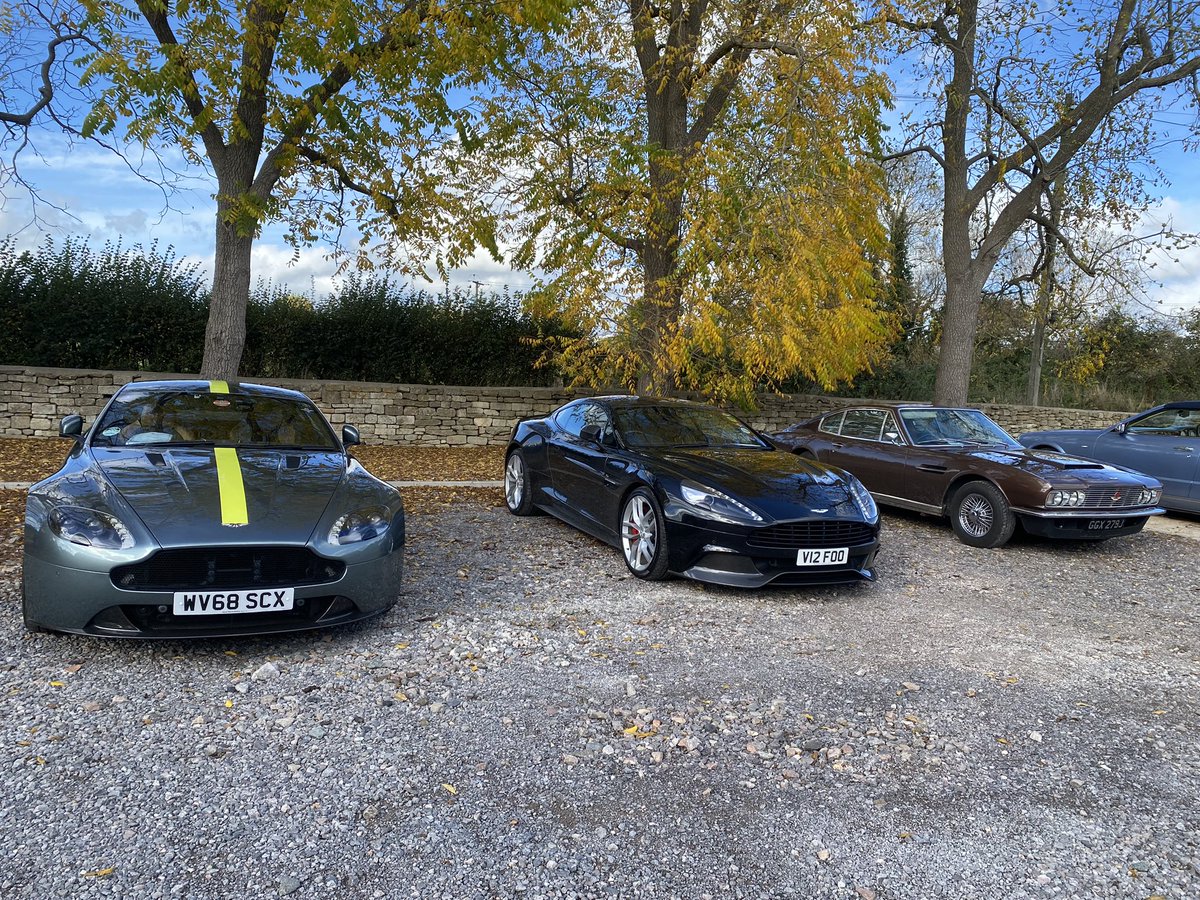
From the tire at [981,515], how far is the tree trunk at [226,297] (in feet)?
30.3

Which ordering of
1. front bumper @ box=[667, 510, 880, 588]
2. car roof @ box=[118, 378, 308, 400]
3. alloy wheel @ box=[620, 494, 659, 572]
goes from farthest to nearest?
alloy wheel @ box=[620, 494, 659, 572] < car roof @ box=[118, 378, 308, 400] < front bumper @ box=[667, 510, 880, 588]

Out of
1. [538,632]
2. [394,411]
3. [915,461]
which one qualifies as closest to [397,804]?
[538,632]

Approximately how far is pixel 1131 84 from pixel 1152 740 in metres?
15.2

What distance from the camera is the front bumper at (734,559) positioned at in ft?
17.1

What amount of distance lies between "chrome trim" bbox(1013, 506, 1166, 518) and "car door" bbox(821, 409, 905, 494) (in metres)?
1.50

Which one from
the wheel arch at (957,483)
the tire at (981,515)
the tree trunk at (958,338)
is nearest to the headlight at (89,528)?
the tire at (981,515)

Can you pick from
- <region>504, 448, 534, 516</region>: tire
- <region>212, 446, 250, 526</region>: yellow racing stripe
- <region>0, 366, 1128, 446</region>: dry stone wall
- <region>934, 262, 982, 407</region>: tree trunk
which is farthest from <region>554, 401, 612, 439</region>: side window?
<region>934, 262, 982, 407</region>: tree trunk

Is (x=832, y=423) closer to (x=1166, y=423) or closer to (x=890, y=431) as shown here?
(x=890, y=431)

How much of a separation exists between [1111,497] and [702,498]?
457 centimetres

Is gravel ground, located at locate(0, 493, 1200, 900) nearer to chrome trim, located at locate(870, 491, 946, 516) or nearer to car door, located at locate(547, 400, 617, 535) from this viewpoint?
car door, located at locate(547, 400, 617, 535)

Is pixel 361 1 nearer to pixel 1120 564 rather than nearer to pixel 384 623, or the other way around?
pixel 384 623

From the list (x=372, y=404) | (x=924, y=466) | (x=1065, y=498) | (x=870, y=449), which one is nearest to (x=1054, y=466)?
(x=1065, y=498)

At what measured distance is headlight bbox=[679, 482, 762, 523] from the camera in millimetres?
5215

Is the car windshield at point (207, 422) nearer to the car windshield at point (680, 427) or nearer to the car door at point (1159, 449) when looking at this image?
the car windshield at point (680, 427)
